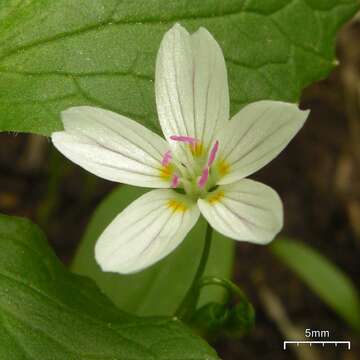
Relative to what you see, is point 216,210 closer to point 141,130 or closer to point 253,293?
point 141,130

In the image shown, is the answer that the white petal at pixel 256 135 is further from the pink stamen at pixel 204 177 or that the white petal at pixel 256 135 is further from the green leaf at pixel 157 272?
the green leaf at pixel 157 272

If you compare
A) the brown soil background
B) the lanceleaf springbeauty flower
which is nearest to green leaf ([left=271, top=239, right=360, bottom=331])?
the brown soil background

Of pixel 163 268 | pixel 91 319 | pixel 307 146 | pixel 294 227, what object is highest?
pixel 307 146

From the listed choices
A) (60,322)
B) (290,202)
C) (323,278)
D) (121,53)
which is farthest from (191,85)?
(290,202)

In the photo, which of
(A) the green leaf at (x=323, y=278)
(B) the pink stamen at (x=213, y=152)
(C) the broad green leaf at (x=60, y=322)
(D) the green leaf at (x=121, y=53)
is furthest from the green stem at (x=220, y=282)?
(A) the green leaf at (x=323, y=278)

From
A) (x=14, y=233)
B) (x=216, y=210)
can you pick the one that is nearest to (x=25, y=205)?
(x=14, y=233)

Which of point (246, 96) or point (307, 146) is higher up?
point (307, 146)
